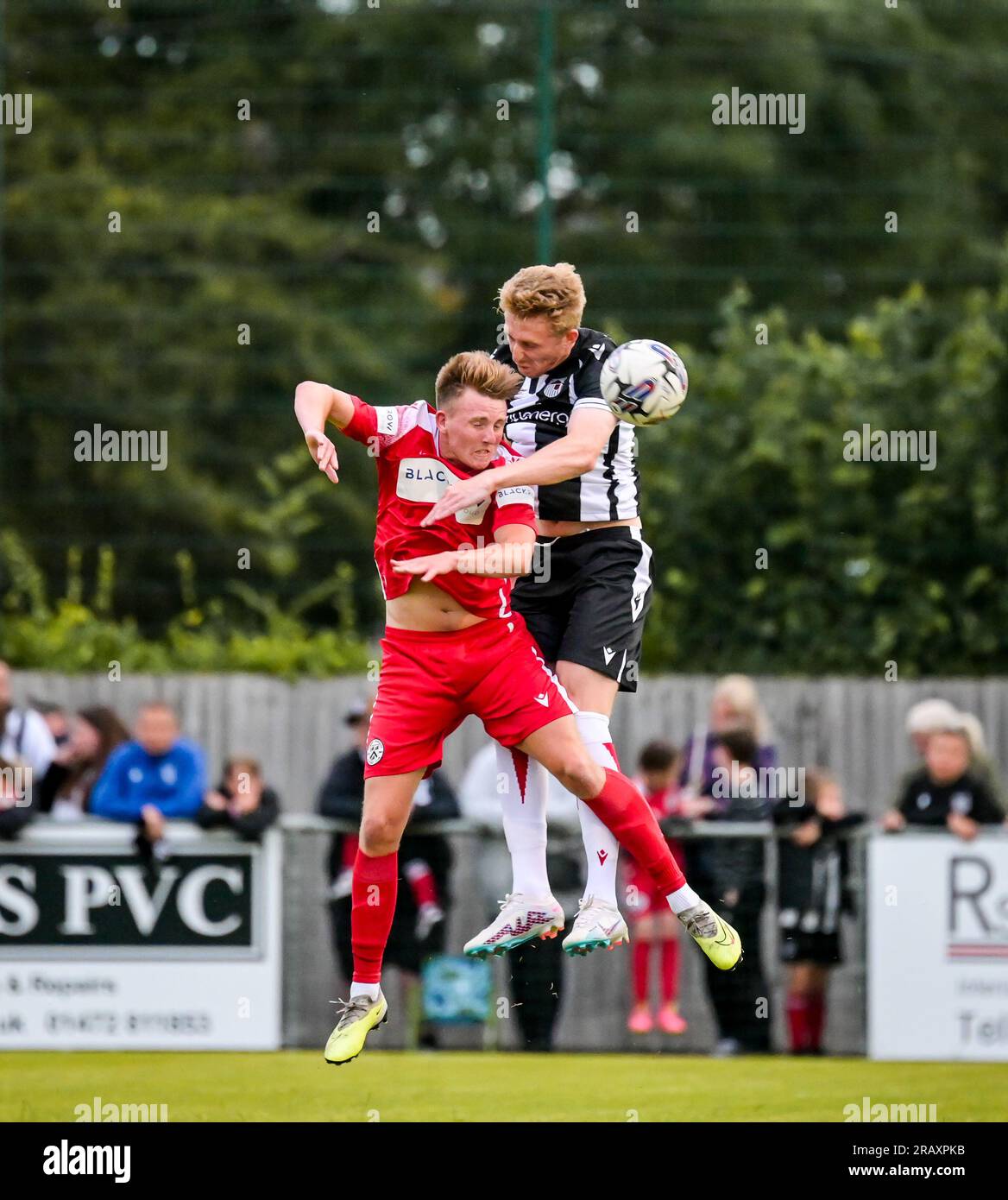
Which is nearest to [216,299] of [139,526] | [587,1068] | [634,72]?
[139,526]

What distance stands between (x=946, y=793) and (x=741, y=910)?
4.43 feet

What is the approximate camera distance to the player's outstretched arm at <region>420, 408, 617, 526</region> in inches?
286

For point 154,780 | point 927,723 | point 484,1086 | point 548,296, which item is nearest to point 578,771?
point 548,296

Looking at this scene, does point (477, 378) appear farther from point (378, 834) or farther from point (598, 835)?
point (598, 835)

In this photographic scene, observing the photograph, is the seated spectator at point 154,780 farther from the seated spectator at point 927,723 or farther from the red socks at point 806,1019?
the seated spectator at point 927,723

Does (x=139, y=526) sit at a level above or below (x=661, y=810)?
above

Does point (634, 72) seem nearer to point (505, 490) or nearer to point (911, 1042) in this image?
point (911, 1042)

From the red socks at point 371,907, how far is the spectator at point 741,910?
15.2 ft

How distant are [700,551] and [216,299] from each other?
498 cm

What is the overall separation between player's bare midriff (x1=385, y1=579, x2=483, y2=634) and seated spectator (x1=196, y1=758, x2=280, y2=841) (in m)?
4.69

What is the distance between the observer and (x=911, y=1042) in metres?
12.0

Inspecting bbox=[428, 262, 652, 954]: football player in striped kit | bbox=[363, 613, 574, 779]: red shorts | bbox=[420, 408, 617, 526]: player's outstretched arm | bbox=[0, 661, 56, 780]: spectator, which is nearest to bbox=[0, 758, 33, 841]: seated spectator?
bbox=[0, 661, 56, 780]: spectator

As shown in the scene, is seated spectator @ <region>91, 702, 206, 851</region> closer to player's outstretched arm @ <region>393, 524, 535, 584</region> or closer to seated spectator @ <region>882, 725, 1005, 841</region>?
seated spectator @ <region>882, 725, 1005, 841</region>

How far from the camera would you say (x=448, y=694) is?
7734mm
